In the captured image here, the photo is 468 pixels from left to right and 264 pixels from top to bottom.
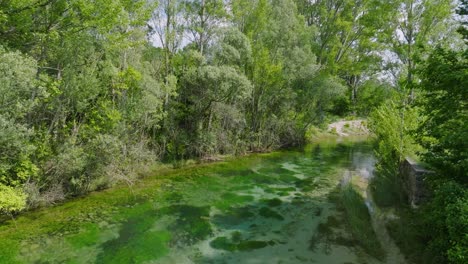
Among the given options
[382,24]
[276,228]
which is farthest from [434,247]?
[382,24]

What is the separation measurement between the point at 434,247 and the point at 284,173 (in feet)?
34.3

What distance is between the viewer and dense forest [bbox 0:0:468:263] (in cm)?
695

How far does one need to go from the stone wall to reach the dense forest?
0.64 meters

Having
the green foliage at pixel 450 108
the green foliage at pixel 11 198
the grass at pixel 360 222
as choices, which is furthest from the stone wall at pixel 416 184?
the green foliage at pixel 11 198

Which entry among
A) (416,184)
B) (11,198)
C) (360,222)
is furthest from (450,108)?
(11,198)

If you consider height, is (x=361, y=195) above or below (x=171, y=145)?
below

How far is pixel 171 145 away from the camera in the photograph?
17.2 m

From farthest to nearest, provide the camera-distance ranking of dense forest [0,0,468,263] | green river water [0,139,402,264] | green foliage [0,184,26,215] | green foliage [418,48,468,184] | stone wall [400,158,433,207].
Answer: stone wall [400,158,433,207]
green foliage [0,184,26,215]
green river water [0,139,402,264]
dense forest [0,0,468,263]
green foliage [418,48,468,184]

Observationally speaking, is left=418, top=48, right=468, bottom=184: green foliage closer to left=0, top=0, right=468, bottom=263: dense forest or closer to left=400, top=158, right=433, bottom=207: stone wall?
left=0, top=0, right=468, bottom=263: dense forest

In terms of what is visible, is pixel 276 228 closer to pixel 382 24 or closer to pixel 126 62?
pixel 126 62

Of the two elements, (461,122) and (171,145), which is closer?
(461,122)

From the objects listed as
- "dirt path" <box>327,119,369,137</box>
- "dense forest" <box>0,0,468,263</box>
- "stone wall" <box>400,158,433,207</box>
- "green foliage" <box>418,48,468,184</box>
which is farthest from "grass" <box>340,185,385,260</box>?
"dirt path" <box>327,119,369,137</box>

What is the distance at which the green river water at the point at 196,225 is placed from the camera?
772 centimetres

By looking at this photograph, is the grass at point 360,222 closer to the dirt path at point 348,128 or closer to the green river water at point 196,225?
the green river water at point 196,225
